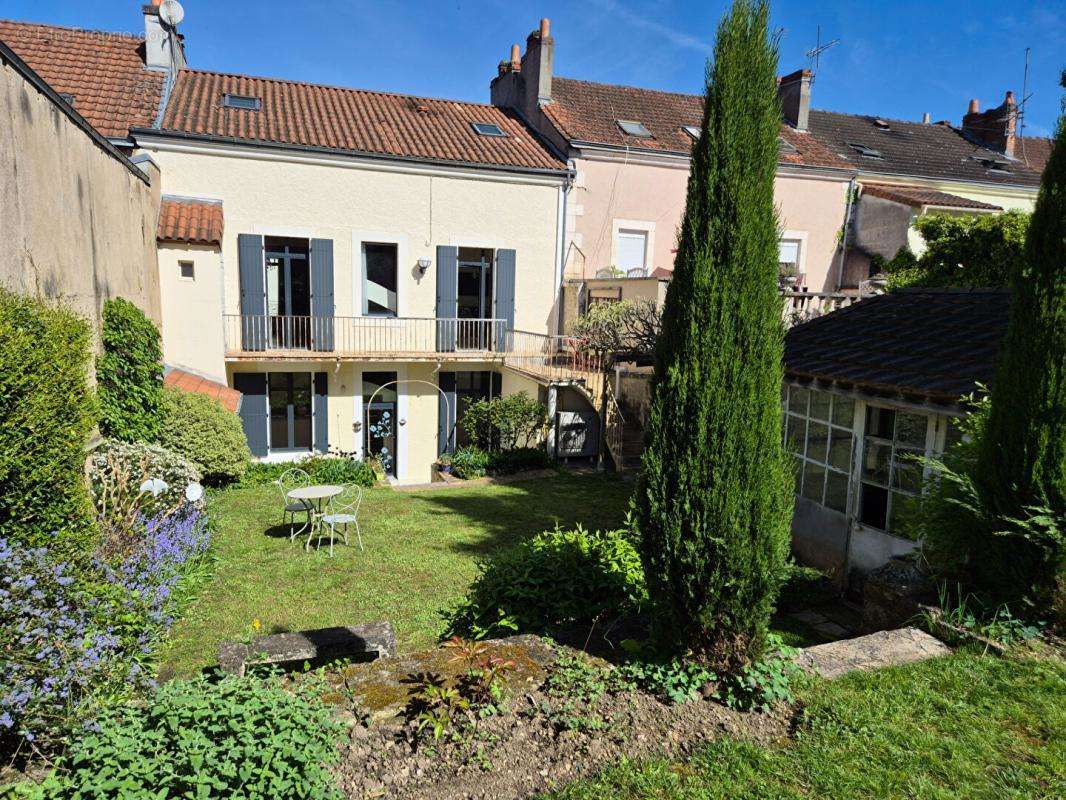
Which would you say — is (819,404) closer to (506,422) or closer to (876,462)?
(876,462)

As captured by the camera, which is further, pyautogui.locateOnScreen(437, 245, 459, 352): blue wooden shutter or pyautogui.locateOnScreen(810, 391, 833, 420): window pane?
pyautogui.locateOnScreen(437, 245, 459, 352): blue wooden shutter

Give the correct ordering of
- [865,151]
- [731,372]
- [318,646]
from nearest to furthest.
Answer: [731,372] < [318,646] < [865,151]

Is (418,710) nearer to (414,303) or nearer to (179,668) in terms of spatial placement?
(179,668)

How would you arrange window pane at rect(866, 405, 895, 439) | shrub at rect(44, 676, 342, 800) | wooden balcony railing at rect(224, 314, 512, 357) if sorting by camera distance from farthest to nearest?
wooden balcony railing at rect(224, 314, 512, 357), window pane at rect(866, 405, 895, 439), shrub at rect(44, 676, 342, 800)

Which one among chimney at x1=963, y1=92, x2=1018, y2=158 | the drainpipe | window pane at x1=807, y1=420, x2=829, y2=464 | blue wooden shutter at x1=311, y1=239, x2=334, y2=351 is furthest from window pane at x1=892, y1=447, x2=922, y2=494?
chimney at x1=963, y1=92, x2=1018, y2=158

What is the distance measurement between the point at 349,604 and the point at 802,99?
1877cm

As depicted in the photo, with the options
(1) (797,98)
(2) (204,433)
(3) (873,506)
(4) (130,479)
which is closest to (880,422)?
(3) (873,506)

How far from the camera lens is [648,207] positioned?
16906 millimetres

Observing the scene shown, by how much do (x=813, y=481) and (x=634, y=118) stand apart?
1268cm

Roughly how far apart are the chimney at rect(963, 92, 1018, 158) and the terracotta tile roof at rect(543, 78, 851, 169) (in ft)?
24.9

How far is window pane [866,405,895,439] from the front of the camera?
7.35 metres

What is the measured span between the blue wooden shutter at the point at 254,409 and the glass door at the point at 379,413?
2.15 m

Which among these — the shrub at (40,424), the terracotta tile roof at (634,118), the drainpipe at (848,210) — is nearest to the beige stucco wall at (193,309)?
the shrub at (40,424)

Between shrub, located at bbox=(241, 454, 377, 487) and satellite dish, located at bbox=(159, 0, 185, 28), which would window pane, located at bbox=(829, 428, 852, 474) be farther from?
satellite dish, located at bbox=(159, 0, 185, 28)
